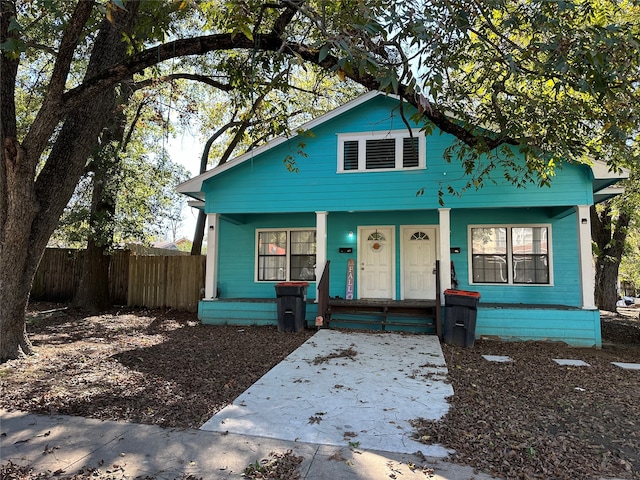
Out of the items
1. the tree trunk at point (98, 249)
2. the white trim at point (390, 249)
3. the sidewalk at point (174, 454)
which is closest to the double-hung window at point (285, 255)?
the white trim at point (390, 249)

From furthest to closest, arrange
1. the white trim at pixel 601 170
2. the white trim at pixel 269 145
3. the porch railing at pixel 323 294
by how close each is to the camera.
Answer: the white trim at pixel 269 145 → the porch railing at pixel 323 294 → the white trim at pixel 601 170

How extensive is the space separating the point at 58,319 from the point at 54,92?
271 inches

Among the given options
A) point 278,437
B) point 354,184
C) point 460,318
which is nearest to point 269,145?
point 354,184

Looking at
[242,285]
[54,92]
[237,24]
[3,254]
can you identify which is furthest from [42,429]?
[242,285]

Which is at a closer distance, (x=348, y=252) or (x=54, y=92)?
(x=54, y=92)

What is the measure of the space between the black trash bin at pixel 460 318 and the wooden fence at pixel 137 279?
269 inches

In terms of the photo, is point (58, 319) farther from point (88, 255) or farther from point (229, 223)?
point (229, 223)

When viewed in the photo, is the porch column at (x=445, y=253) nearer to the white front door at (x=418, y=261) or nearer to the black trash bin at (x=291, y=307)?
the white front door at (x=418, y=261)

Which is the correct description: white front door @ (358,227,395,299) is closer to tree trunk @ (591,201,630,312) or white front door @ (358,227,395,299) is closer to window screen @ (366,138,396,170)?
window screen @ (366,138,396,170)

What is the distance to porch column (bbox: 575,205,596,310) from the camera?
790 centimetres

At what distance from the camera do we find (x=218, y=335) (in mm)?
8000

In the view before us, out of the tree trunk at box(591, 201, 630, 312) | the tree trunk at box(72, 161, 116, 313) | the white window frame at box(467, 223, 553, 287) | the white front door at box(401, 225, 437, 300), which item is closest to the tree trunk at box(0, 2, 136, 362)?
the tree trunk at box(72, 161, 116, 313)

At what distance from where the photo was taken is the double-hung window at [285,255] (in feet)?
34.6

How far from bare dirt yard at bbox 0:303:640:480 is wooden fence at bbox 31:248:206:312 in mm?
3689
